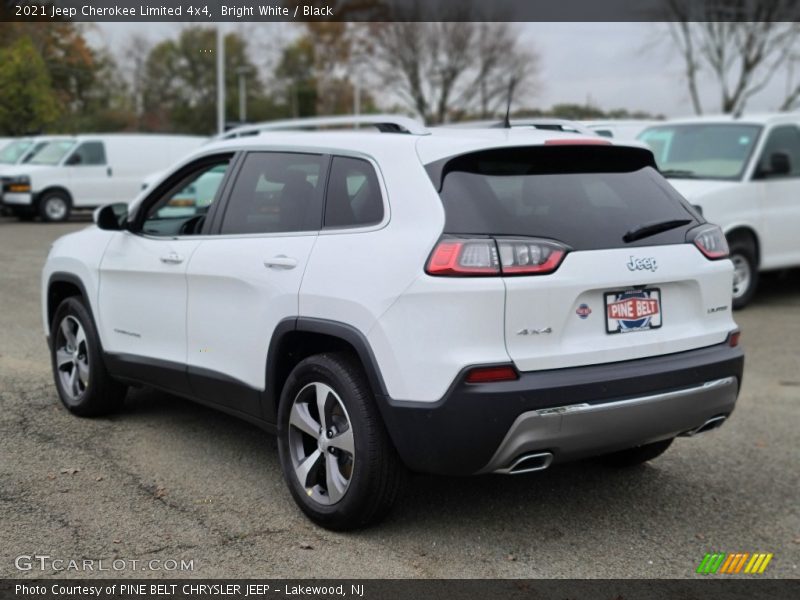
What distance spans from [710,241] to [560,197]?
2.74 feet

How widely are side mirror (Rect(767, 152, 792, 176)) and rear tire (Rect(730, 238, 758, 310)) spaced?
0.86 meters

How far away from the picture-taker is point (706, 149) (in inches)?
425

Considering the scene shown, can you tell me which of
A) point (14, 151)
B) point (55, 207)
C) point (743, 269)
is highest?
point (743, 269)

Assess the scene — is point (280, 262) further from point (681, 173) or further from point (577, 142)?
point (681, 173)

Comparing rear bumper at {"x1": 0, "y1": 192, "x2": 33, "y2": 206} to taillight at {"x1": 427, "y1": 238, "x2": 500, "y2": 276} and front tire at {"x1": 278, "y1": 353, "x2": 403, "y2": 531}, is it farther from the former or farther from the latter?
taillight at {"x1": 427, "y1": 238, "x2": 500, "y2": 276}

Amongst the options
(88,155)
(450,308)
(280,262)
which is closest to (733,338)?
(450,308)

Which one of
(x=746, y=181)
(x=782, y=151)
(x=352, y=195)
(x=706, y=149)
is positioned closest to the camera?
(x=352, y=195)

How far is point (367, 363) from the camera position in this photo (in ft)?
12.4

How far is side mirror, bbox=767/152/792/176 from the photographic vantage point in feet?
34.1

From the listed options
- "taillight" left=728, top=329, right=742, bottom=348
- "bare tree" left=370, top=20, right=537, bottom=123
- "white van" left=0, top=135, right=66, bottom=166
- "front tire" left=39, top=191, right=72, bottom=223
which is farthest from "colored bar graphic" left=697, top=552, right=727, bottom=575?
"bare tree" left=370, top=20, right=537, bottom=123

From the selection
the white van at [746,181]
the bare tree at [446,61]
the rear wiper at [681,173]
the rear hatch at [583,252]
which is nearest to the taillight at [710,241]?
the rear hatch at [583,252]

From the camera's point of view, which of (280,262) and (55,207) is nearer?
(280,262)

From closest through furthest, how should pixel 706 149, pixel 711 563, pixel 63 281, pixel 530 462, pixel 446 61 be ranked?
pixel 530 462, pixel 711 563, pixel 63 281, pixel 706 149, pixel 446 61

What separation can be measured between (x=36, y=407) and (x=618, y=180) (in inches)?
155
